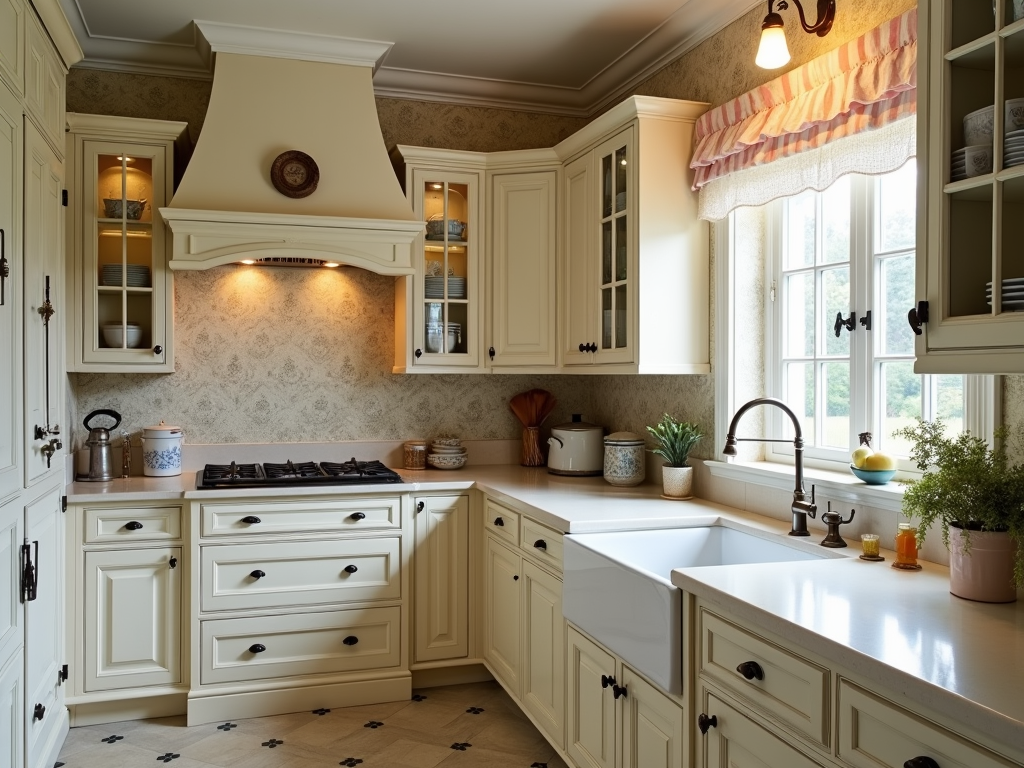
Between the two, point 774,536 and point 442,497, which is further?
point 442,497

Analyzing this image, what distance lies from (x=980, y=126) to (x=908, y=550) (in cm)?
97

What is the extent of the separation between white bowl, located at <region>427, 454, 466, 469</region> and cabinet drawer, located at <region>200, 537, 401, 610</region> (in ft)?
1.83

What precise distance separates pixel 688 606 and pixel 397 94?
2.94 metres

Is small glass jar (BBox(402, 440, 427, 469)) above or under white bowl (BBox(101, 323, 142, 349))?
under

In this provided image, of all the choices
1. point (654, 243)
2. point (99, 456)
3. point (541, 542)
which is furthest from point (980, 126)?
point (99, 456)

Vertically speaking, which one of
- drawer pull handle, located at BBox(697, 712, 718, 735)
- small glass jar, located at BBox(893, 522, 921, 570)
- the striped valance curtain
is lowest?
drawer pull handle, located at BBox(697, 712, 718, 735)

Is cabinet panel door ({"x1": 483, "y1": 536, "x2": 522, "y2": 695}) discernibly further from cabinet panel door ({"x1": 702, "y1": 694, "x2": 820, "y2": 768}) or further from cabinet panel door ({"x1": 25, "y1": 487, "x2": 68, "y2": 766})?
cabinet panel door ({"x1": 25, "y1": 487, "x2": 68, "y2": 766})

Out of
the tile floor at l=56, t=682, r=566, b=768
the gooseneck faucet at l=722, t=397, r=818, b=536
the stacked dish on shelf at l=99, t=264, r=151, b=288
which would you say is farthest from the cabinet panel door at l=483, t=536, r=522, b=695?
the stacked dish on shelf at l=99, t=264, r=151, b=288

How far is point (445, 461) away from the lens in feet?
12.7

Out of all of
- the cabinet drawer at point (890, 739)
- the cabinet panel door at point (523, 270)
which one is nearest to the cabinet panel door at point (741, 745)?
the cabinet drawer at point (890, 739)

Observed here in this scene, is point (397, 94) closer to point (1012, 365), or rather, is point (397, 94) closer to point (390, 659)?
point (390, 659)

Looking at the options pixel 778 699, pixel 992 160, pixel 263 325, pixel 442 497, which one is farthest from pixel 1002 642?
pixel 263 325

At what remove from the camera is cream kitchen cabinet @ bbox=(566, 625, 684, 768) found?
6.66 feet

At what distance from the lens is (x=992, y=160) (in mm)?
1600
